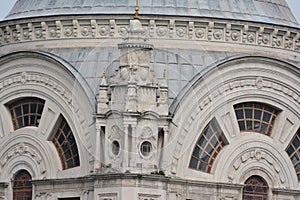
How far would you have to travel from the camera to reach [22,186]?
59219mm

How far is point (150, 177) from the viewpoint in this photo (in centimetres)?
5566

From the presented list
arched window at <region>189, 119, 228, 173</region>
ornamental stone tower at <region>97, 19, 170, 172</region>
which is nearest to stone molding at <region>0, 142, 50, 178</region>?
ornamental stone tower at <region>97, 19, 170, 172</region>

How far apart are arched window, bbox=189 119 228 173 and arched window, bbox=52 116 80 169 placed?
3921mm

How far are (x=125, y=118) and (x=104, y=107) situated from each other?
1266 millimetres

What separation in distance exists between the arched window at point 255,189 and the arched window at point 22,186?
7.31m

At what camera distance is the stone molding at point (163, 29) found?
5912 cm

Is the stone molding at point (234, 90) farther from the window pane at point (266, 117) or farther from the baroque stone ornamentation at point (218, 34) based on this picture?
the baroque stone ornamentation at point (218, 34)

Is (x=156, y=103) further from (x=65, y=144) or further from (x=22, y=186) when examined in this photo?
(x=22, y=186)

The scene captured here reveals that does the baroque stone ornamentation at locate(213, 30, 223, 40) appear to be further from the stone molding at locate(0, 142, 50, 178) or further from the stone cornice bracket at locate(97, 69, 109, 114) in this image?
the stone molding at locate(0, 142, 50, 178)

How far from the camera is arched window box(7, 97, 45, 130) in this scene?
2334 inches

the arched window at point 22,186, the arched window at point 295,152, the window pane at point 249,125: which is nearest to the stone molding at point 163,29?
the window pane at point 249,125

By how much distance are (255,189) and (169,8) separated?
272 inches

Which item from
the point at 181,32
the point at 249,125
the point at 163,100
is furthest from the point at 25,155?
the point at 249,125

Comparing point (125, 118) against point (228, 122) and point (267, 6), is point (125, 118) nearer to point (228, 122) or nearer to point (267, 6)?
point (228, 122)
